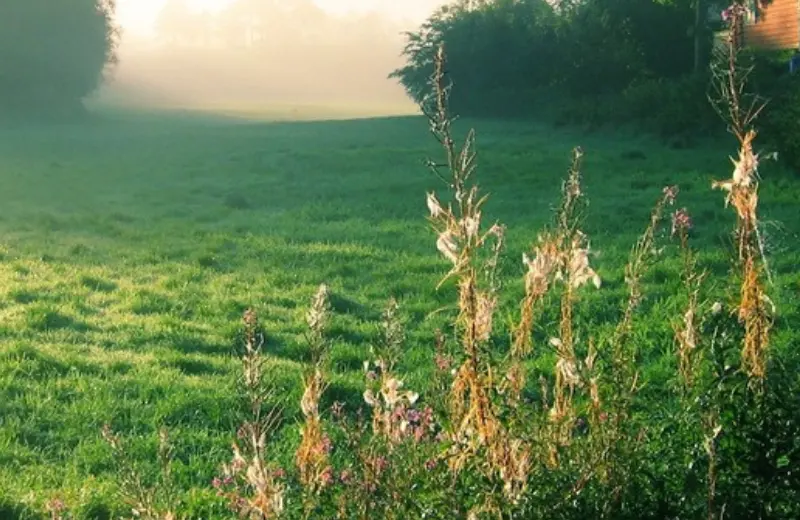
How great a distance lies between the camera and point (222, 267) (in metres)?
15.4

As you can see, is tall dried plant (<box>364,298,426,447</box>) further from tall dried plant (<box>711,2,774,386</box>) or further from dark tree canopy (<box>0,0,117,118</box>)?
dark tree canopy (<box>0,0,117,118</box>)

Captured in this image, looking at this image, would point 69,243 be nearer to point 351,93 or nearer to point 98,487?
point 98,487

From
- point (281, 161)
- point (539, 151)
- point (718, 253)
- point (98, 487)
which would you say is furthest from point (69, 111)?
point (98, 487)

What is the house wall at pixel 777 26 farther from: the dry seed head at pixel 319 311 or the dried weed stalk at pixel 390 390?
the dry seed head at pixel 319 311

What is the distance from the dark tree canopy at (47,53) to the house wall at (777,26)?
39356mm

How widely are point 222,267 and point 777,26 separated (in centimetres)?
3284

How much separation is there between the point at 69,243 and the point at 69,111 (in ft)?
156

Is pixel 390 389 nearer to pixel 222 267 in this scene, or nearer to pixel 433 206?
pixel 433 206

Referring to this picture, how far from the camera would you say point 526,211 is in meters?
20.3

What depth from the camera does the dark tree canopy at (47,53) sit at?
199ft

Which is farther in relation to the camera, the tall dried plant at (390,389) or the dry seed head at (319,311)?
the tall dried plant at (390,389)

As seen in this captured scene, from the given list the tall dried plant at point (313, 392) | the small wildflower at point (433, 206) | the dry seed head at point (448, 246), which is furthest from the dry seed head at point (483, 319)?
the tall dried plant at point (313, 392)

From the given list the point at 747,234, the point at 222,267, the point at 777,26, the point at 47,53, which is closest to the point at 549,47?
the point at 777,26

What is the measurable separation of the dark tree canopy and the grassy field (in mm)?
29253
